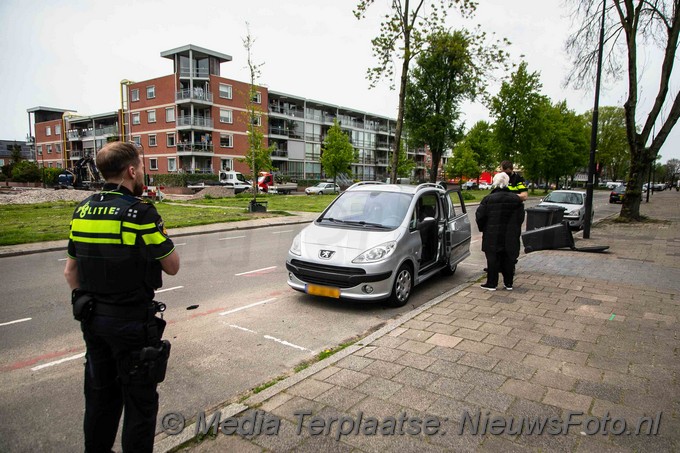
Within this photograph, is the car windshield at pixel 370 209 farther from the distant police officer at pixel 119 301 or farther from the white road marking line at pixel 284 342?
the distant police officer at pixel 119 301

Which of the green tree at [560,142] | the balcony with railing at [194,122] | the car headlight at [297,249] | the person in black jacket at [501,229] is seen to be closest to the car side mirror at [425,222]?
the person in black jacket at [501,229]

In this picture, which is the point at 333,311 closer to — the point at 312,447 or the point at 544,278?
the point at 312,447

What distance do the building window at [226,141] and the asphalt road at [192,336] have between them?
4199 centimetres

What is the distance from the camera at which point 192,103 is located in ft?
151

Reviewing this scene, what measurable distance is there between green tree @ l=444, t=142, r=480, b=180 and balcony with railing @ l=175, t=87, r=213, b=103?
31657 mm

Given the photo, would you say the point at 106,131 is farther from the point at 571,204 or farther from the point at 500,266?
the point at 500,266

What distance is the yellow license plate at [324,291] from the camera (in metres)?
5.51

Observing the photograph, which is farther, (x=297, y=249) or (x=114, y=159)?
(x=297, y=249)

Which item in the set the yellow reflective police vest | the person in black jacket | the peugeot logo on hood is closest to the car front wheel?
the peugeot logo on hood

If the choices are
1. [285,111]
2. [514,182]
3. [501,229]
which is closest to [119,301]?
[501,229]

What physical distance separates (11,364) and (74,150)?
7315 centimetres

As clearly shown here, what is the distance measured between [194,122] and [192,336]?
4591 centimetres

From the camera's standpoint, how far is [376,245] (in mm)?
5629

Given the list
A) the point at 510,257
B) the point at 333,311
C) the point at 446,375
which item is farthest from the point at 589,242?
the point at 446,375
